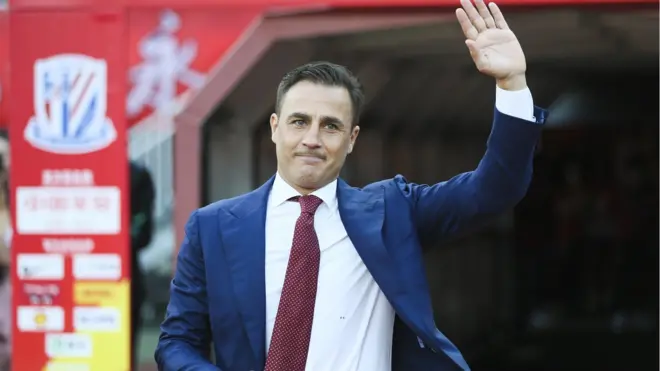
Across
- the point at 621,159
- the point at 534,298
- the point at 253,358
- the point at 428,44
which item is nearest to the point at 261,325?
the point at 253,358

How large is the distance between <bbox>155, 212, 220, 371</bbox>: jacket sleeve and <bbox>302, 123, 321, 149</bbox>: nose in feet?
1.07

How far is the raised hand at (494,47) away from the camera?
8.53ft

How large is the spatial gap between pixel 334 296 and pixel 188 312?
1.10ft

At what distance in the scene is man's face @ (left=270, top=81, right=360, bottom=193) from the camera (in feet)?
8.84

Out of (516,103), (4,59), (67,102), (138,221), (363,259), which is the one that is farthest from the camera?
(4,59)

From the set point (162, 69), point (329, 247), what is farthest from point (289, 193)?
point (162, 69)

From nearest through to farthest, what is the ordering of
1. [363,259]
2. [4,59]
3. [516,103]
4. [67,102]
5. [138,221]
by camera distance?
1. [516,103]
2. [363,259]
3. [67,102]
4. [138,221]
5. [4,59]

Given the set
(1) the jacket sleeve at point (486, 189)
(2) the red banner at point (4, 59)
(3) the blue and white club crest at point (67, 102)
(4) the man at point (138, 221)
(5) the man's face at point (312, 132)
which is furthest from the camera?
(2) the red banner at point (4, 59)

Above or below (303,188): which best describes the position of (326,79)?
above

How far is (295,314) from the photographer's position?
8.72 ft

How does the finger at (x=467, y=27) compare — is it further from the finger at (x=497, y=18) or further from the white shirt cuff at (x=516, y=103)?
the white shirt cuff at (x=516, y=103)

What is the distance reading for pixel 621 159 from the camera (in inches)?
500

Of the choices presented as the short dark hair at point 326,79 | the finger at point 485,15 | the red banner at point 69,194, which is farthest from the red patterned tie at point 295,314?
the red banner at point 69,194

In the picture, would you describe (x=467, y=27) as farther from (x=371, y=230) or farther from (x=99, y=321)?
(x=99, y=321)
